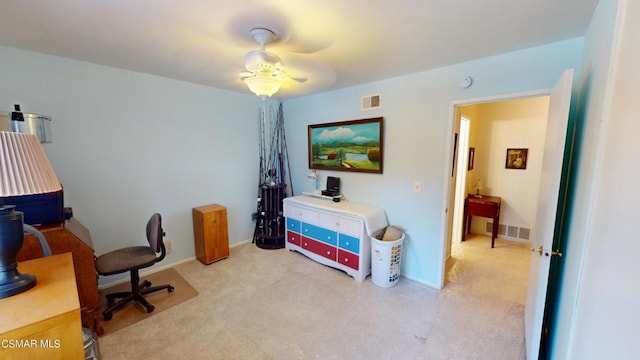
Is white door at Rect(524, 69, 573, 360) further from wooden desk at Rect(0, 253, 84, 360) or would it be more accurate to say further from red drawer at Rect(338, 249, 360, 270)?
wooden desk at Rect(0, 253, 84, 360)

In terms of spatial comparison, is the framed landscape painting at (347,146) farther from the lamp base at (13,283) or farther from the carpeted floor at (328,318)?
the lamp base at (13,283)

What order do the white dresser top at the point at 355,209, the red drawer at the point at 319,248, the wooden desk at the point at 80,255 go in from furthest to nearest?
1. the red drawer at the point at 319,248
2. the white dresser top at the point at 355,209
3. the wooden desk at the point at 80,255

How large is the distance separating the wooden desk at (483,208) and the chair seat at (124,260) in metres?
4.24

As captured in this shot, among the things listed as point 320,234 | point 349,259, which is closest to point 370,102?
point 320,234

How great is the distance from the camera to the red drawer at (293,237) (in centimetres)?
351

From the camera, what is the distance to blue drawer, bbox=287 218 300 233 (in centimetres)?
348

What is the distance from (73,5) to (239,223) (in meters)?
2.93

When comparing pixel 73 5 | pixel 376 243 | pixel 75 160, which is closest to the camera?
pixel 73 5

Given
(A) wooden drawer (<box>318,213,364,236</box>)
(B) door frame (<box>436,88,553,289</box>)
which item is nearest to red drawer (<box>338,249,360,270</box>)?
(A) wooden drawer (<box>318,213,364,236</box>)

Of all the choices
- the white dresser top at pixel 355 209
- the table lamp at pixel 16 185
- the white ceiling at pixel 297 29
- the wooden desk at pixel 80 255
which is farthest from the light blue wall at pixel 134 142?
the table lamp at pixel 16 185

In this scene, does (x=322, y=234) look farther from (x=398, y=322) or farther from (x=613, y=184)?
(x=613, y=184)

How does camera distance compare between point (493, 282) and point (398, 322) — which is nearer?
point (398, 322)

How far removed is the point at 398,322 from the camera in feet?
7.02

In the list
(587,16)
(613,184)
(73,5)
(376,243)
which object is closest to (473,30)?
(587,16)
